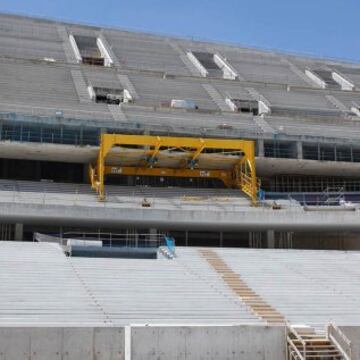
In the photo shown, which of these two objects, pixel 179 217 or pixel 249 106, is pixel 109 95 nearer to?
pixel 249 106

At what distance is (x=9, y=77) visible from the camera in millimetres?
42906

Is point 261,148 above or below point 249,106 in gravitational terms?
below

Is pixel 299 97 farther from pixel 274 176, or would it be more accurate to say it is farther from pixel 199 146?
pixel 199 146

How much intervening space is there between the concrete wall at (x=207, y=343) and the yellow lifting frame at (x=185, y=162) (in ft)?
57.4

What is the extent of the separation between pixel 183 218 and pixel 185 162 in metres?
5.36

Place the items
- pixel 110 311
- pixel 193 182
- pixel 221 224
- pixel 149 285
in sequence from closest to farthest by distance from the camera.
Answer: pixel 110 311, pixel 149 285, pixel 221 224, pixel 193 182

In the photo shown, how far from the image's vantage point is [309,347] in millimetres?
15539

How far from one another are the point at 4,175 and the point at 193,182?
1077 centimetres

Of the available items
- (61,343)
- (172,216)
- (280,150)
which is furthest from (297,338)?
(280,150)

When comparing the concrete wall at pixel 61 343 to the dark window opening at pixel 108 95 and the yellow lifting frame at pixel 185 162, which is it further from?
the dark window opening at pixel 108 95

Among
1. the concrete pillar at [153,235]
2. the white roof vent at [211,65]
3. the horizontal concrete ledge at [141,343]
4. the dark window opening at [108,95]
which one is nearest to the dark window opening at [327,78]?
the white roof vent at [211,65]

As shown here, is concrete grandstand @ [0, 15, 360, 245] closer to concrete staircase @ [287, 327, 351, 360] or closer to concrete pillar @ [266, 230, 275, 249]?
concrete pillar @ [266, 230, 275, 249]

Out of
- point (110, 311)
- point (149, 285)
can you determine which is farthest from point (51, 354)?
point (149, 285)

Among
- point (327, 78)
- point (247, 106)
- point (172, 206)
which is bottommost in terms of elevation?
point (172, 206)
